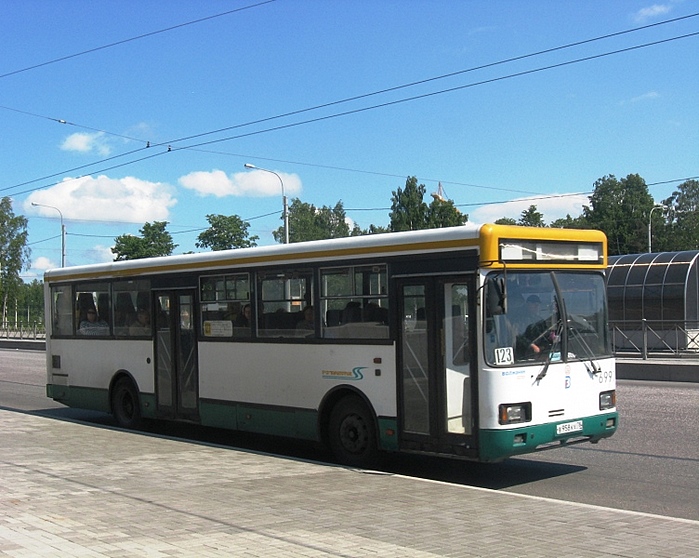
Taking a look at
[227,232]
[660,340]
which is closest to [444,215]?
[227,232]

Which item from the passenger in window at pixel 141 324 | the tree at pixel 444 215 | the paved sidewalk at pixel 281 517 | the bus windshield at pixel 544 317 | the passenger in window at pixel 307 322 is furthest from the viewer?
the tree at pixel 444 215

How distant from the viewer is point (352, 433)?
10383 millimetres

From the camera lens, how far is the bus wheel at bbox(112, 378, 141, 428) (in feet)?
46.0

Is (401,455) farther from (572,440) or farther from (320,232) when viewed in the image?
(320,232)

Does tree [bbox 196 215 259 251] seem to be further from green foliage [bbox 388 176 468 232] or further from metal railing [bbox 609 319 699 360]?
metal railing [bbox 609 319 699 360]

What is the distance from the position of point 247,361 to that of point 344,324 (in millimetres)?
2004

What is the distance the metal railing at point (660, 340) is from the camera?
27.1 metres

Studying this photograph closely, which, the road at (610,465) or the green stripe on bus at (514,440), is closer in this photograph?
the road at (610,465)

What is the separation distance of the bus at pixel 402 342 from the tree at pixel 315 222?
85629 millimetres

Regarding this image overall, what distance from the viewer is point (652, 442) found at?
37.8 ft

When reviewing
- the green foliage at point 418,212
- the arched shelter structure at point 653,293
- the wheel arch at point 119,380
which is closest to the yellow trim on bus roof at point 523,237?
the wheel arch at point 119,380

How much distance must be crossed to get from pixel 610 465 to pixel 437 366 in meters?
2.61

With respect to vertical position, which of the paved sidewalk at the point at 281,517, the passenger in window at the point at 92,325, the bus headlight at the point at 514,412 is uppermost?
the passenger in window at the point at 92,325

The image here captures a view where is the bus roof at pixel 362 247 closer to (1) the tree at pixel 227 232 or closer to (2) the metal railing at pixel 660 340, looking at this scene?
(2) the metal railing at pixel 660 340
